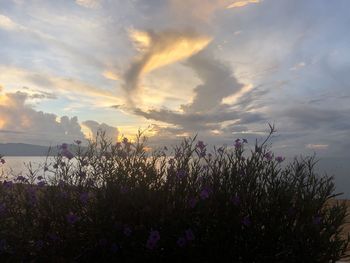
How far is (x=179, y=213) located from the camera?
4.82 metres

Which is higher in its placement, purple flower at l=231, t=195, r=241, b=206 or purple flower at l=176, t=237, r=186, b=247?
purple flower at l=231, t=195, r=241, b=206

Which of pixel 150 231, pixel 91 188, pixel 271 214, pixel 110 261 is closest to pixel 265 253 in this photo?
pixel 271 214

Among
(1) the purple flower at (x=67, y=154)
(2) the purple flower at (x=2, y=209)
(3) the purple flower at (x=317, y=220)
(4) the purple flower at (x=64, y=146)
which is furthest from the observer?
(4) the purple flower at (x=64, y=146)

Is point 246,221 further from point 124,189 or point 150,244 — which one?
point 124,189

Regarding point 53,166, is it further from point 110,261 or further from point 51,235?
point 110,261

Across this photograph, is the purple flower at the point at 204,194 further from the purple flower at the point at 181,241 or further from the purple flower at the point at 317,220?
the purple flower at the point at 317,220

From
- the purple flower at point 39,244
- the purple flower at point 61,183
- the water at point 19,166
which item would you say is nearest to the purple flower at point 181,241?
the purple flower at point 39,244

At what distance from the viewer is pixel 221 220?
15.7 ft

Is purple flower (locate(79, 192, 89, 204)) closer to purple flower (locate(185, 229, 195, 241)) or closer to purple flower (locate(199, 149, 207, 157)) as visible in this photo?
purple flower (locate(185, 229, 195, 241))

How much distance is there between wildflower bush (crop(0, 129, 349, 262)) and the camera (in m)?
4.77

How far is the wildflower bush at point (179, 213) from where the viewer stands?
477 cm

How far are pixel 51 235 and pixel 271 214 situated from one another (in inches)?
104

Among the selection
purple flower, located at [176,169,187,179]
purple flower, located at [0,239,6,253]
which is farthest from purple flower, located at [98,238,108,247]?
purple flower, located at [0,239,6,253]

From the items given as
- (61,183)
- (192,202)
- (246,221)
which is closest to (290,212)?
(246,221)
